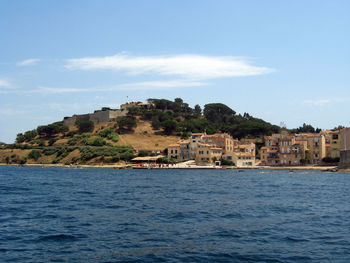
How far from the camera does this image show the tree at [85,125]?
429 feet

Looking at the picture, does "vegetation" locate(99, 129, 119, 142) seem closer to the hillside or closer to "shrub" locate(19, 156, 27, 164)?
the hillside

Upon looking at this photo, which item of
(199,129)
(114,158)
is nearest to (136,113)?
(199,129)

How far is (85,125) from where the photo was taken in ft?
428

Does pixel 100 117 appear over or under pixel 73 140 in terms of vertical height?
over

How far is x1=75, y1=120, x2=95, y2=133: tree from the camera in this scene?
131m

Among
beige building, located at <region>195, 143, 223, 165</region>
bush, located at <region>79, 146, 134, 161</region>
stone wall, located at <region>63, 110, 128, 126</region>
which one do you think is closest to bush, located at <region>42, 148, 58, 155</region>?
bush, located at <region>79, 146, 134, 161</region>

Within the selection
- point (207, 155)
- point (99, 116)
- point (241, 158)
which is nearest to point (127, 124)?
point (99, 116)

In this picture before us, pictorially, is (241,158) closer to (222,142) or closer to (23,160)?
(222,142)

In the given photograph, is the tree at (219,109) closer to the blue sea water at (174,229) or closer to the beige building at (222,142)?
the beige building at (222,142)

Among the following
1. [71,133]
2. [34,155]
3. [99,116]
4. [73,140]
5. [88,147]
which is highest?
[99,116]

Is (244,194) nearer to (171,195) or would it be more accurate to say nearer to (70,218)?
(171,195)

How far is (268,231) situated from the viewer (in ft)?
68.3

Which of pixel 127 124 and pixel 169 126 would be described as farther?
pixel 127 124

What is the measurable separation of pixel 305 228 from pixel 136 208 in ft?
39.1
